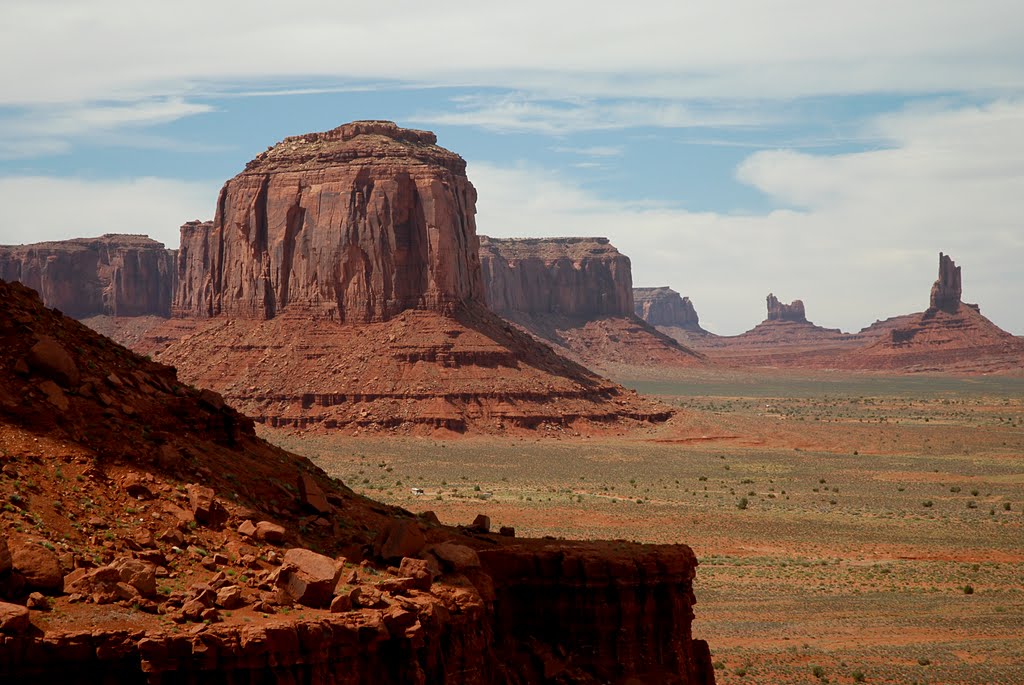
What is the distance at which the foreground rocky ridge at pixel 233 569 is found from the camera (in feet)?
48.1

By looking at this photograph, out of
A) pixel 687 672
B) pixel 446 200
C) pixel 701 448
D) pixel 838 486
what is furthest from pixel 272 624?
pixel 446 200

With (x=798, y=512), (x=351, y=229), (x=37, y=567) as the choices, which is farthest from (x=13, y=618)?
(x=351, y=229)

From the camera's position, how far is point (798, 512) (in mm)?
66625

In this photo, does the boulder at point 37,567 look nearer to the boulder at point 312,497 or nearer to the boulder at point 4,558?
the boulder at point 4,558

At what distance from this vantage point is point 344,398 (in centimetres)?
10194

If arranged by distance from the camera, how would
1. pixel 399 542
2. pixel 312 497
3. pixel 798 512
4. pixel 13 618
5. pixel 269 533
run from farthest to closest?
1. pixel 798 512
2. pixel 312 497
3. pixel 399 542
4. pixel 269 533
5. pixel 13 618

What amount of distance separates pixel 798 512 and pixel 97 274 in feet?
480

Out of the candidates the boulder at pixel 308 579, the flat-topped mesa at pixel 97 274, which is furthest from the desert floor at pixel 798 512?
the flat-topped mesa at pixel 97 274

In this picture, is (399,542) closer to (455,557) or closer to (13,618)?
(455,557)

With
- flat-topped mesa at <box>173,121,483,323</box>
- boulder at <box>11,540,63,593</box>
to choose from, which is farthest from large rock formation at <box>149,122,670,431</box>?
boulder at <box>11,540,63,593</box>

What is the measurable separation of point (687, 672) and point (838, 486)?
58.5m

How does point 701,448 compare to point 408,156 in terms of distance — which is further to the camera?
point 408,156

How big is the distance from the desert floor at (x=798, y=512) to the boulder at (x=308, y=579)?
63.2 feet

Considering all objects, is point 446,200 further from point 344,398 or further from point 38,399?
point 38,399
